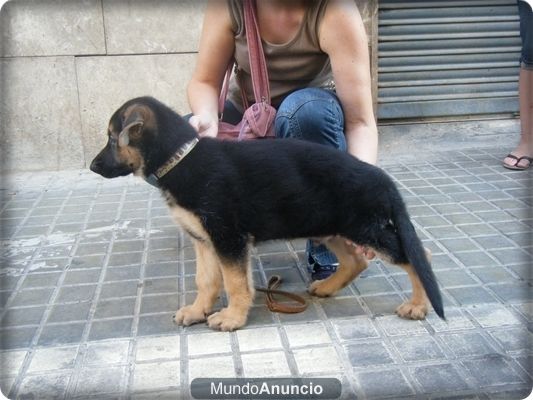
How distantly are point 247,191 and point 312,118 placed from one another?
0.69 m

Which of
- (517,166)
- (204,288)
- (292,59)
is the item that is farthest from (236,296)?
(517,166)

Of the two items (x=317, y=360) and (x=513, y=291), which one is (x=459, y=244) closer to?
(x=513, y=291)

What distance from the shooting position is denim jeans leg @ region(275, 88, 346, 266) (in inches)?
140

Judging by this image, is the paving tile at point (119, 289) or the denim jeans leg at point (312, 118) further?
the paving tile at point (119, 289)

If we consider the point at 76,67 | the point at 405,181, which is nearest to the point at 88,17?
the point at 76,67

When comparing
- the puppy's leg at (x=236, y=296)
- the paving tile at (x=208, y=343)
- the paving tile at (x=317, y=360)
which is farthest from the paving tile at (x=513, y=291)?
the paving tile at (x=208, y=343)

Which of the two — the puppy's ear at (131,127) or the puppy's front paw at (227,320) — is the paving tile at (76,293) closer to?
the puppy's front paw at (227,320)

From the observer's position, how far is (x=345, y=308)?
3494mm

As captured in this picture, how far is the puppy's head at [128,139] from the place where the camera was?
3068mm

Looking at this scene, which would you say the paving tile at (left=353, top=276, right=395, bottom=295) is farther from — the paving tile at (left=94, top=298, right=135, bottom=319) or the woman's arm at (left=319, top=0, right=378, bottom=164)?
the paving tile at (left=94, top=298, right=135, bottom=319)

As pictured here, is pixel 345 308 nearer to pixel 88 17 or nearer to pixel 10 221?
pixel 10 221

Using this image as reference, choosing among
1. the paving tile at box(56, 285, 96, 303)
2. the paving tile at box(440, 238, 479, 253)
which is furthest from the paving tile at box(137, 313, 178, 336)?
the paving tile at box(440, 238, 479, 253)

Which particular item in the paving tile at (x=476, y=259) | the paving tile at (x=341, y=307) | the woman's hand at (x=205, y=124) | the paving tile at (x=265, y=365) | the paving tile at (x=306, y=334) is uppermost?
the woman's hand at (x=205, y=124)

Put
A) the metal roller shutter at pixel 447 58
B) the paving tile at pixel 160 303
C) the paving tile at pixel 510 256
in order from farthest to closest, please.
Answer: the metal roller shutter at pixel 447 58, the paving tile at pixel 510 256, the paving tile at pixel 160 303
